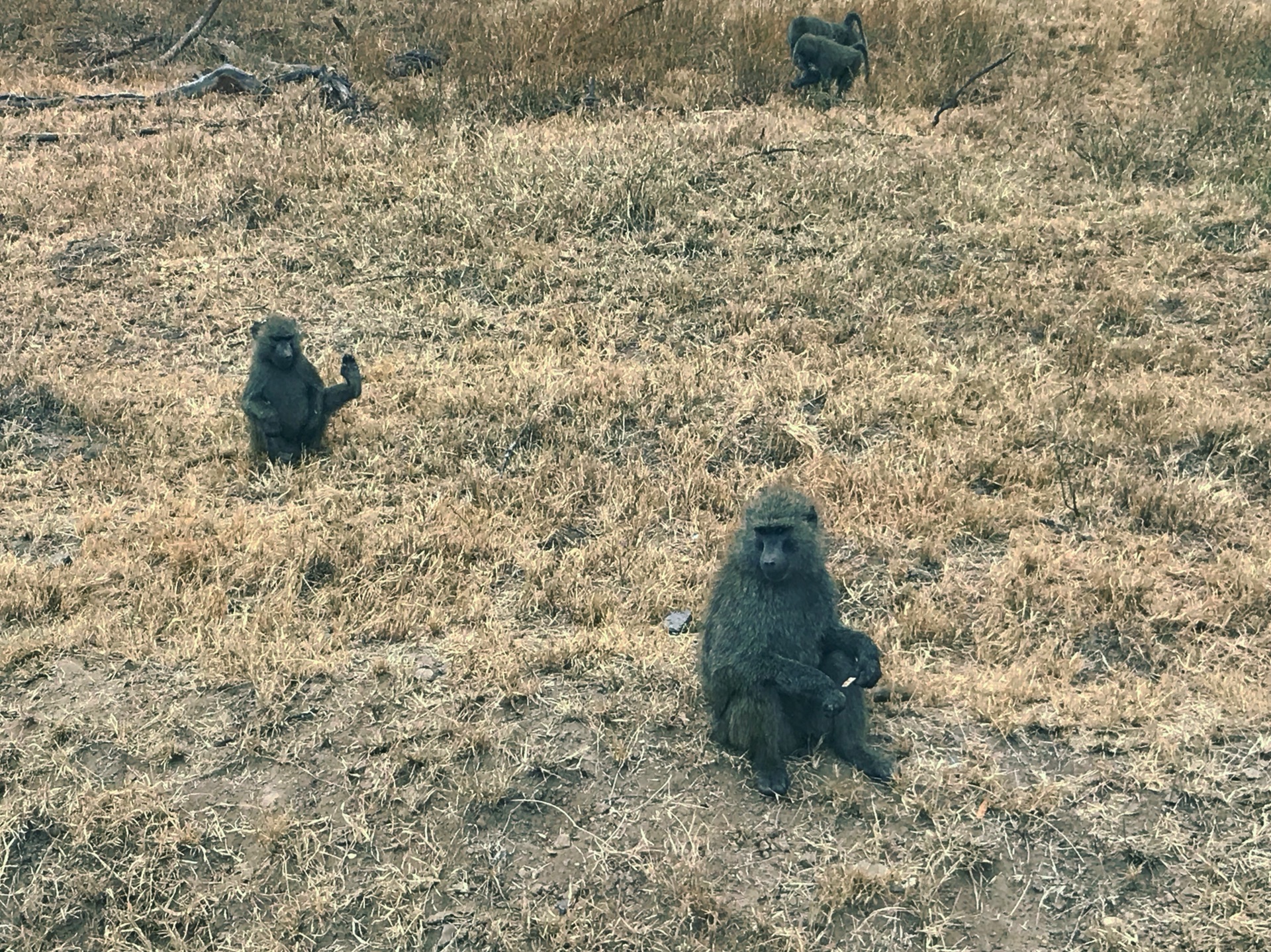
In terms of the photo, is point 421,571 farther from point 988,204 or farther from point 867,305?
point 988,204

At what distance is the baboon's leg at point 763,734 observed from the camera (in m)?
4.31

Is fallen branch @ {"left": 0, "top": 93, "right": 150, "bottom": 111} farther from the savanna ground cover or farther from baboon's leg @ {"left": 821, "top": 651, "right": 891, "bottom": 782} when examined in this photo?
baboon's leg @ {"left": 821, "top": 651, "right": 891, "bottom": 782}

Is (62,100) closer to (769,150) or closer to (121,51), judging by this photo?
(121,51)

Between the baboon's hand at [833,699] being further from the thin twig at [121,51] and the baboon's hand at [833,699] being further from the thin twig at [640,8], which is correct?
the thin twig at [121,51]

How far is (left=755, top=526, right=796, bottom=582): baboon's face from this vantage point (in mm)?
4156

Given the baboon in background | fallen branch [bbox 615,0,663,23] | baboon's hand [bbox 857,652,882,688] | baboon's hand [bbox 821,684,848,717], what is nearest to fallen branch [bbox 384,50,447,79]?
fallen branch [bbox 615,0,663,23]

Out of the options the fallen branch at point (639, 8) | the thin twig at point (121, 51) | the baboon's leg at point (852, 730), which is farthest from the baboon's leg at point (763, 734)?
the thin twig at point (121, 51)

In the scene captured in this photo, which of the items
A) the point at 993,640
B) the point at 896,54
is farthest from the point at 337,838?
the point at 896,54

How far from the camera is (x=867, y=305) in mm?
8742

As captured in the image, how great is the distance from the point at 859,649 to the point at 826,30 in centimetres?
947

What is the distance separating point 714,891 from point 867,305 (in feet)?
18.4

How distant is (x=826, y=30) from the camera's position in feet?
39.6

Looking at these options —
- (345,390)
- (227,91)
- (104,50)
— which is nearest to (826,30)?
(227,91)

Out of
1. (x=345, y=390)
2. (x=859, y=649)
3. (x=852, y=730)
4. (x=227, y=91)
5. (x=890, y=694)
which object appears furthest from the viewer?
(x=227, y=91)
